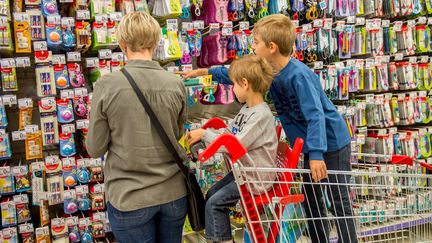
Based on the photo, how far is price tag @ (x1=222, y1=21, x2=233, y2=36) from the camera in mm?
3619

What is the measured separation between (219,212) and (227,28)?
2.05m

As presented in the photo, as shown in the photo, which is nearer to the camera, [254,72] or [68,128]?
[254,72]

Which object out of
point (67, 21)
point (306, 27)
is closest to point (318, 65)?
point (306, 27)

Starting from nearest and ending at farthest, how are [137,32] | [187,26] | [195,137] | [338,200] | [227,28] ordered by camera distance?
[137,32], [195,137], [338,200], [187,26], [227,28]

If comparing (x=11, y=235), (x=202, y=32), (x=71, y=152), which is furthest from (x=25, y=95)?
(x=202, y=32)

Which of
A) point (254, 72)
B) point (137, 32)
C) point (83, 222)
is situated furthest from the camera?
point (83, 222)

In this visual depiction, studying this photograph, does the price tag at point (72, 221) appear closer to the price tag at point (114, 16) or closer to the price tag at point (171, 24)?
the price tag at point (114, 16)

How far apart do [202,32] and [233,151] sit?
2.27 meters

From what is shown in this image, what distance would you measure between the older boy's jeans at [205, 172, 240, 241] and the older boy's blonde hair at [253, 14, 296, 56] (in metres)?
0.76

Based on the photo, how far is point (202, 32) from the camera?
3838mm

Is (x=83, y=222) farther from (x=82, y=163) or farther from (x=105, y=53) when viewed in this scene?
(x=105, y=53)

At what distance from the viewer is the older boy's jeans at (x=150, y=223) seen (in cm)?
173

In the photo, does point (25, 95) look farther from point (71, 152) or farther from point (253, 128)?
point (253, 128)

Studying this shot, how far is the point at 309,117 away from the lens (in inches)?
82.2
